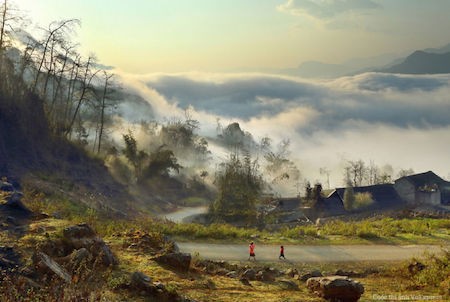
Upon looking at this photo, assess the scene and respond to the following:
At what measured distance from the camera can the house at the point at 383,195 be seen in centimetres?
6856

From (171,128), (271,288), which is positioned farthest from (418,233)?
(171,128)

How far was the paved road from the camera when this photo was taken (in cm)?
1770

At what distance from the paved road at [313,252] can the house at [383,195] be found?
48.8m

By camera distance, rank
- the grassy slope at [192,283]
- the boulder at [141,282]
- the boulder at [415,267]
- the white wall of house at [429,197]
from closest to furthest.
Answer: the boulder at [141,282] → the grassy slope at [192,283] → the boulder at [415,267] → the white wall of house at [429,197]

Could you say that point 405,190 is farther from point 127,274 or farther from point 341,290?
point 127,274

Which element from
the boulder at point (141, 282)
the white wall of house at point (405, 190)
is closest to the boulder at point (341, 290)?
the boulder at point (141, 282)

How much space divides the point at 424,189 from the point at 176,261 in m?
72.0

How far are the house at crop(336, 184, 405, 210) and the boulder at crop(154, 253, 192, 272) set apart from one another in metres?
59.3

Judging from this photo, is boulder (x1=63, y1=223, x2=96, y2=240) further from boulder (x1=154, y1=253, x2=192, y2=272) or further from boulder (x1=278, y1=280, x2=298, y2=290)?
boulder (x1=278, y1=280, x2=298, y2=290)

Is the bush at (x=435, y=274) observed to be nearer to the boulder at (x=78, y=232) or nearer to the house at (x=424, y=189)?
the boulder at (x=78, y=232)

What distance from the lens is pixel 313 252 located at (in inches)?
746

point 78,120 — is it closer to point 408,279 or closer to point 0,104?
point 0,104

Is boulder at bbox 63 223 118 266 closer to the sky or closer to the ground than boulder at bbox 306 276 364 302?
closer to the sky

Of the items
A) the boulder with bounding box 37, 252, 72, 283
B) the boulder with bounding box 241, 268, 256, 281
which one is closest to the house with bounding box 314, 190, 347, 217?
the boulder with bounding box 241, 268, 256, 281
